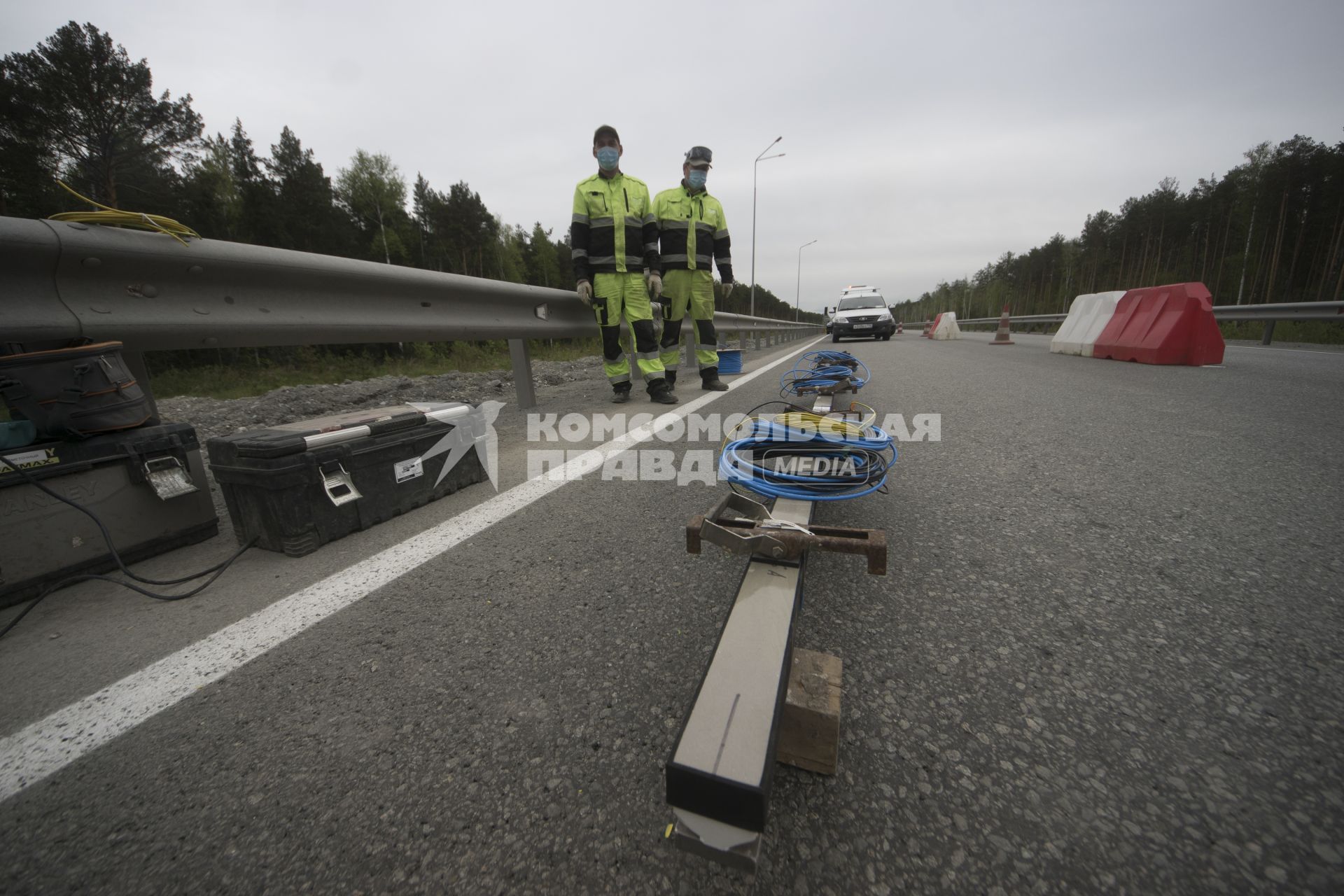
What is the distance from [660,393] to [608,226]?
1434 millimetres

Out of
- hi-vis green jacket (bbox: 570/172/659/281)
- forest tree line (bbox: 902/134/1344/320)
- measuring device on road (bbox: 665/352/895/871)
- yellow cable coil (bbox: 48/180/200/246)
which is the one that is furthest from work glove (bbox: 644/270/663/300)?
forest tree line (bbox: 902/134/1344/320)

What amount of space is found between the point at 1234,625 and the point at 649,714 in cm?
131

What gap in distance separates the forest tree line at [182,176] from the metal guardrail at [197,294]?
7.33m

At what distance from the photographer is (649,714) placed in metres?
0.96

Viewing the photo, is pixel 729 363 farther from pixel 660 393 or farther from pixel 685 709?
pixel 685 709

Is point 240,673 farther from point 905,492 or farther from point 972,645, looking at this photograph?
point 905,492

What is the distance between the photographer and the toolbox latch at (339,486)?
1693 mm

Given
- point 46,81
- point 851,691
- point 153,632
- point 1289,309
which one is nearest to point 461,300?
point 153,632

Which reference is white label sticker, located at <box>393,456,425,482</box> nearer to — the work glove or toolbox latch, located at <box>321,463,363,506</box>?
toolbox latch, located at <box>321,463,363,506</box>

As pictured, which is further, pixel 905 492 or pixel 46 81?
pixel 46 81

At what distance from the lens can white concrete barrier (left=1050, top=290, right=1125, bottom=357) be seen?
7367mm

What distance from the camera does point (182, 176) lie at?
25219 mm

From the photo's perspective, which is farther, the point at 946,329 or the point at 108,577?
the point at 946,329

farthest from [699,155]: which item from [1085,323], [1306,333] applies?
[1306,333]
